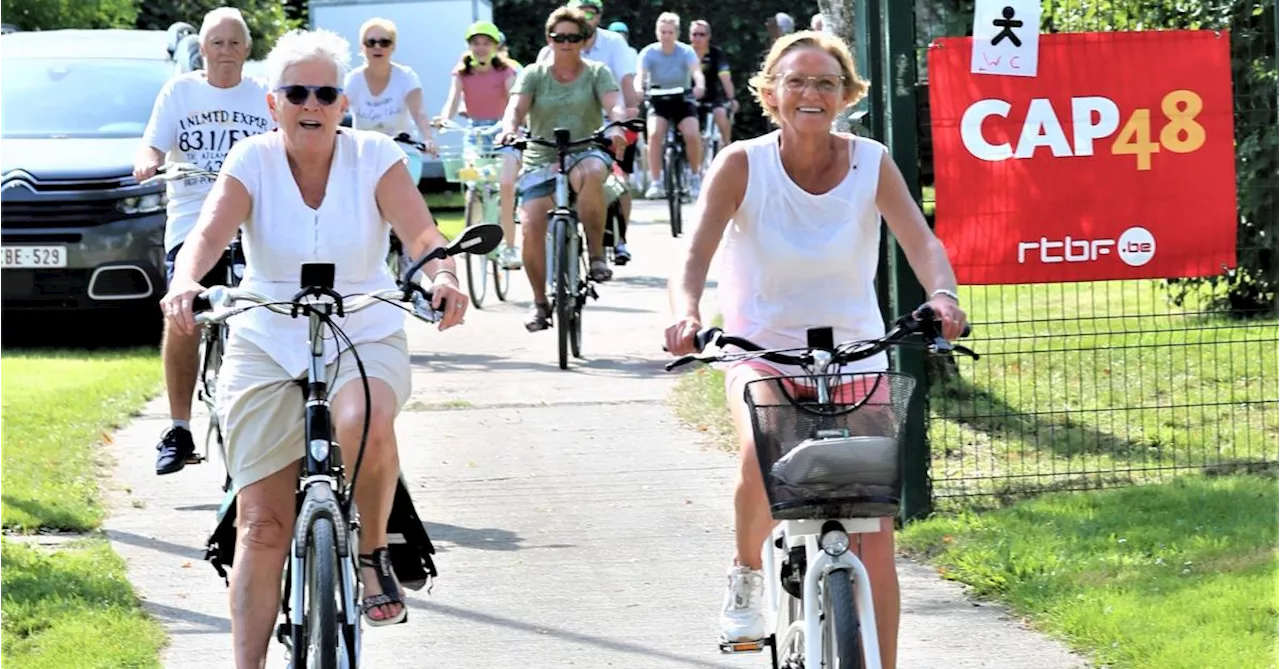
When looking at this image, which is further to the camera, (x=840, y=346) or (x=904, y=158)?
(x=904, y=158)

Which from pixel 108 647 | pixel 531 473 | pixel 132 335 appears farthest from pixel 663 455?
pixel 132 335

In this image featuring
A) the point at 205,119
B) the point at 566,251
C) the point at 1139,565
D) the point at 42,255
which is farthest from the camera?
the point at 42,255

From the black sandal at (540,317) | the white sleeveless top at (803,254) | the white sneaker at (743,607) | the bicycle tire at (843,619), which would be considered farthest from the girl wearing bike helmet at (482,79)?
the bicycle tire at (843,619)

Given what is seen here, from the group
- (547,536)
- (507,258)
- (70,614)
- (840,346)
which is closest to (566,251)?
(507,258)

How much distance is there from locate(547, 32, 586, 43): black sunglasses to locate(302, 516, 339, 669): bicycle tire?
7.64 meters

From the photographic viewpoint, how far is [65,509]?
26.1 feet

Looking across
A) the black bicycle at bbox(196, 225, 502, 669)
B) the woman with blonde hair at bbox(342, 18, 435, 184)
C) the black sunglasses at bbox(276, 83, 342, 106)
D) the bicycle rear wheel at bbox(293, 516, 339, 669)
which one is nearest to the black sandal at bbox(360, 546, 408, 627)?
the black bicycle at bbox(196, 225, 502, 669)

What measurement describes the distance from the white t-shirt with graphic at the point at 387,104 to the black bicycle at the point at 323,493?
793 centimetres

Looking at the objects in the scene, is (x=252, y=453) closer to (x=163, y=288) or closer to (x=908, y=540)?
(x=908, y=540)

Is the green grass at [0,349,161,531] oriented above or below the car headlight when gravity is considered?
below

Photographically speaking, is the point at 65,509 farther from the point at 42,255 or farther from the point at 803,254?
the point at 42,255

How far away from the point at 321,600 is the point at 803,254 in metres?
1.45

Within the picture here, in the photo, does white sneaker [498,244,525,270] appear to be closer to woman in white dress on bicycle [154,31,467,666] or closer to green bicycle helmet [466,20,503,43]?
green bicycle helmet [466,20,503,43]

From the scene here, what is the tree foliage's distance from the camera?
39.7 m
